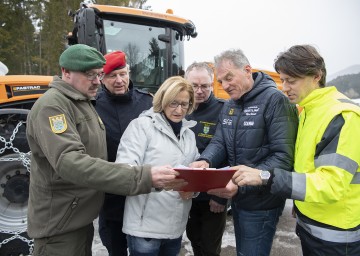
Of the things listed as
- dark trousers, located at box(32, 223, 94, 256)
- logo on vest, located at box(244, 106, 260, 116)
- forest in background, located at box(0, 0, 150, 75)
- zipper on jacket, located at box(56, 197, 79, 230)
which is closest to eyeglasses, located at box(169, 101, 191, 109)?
logo on vest, located at box(244, 106, 260, 116)

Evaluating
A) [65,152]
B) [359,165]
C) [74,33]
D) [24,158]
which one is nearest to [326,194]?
[359,165]

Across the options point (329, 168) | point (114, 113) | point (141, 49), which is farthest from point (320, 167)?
point (141, 49)

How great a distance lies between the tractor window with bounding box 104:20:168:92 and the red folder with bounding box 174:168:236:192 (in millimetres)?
2871

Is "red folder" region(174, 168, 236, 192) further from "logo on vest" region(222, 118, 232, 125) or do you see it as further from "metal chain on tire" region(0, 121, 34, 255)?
"metal chain on tire" region(0, 121, 34, 255)

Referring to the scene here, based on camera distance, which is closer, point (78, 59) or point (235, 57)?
point (78, 59)

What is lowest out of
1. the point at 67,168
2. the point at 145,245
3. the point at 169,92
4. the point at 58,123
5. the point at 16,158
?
the point at 145,245

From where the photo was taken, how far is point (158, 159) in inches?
78.1

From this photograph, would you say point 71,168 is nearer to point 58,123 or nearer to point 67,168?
point 67,168

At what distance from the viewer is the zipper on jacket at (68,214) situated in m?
1.78

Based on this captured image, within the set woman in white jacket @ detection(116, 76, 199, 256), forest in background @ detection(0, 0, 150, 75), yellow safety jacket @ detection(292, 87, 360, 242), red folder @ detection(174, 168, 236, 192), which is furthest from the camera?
forest in background @ detection(0, 0, 150, 75)

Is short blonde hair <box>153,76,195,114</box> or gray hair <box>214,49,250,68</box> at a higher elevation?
gray hair <box>214,49,250,68</box>

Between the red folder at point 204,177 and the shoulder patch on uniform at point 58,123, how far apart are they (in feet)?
2.08

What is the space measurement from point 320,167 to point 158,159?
943 mm

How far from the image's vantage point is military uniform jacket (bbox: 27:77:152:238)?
1.62 m
